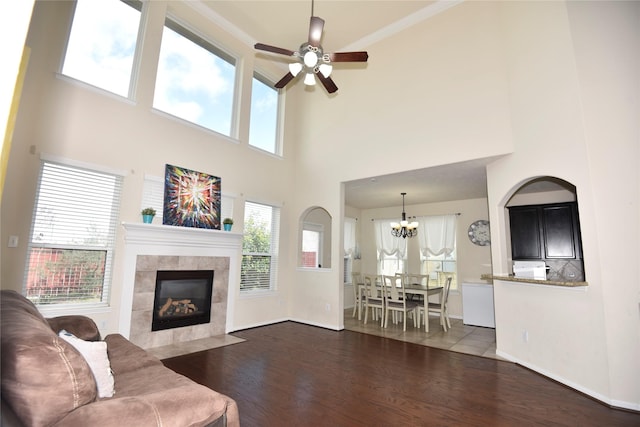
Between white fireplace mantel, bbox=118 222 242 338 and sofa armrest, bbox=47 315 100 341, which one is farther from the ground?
white fireplace mantel, bbox=118 222 242 338

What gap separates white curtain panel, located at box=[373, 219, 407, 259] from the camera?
7.97 m

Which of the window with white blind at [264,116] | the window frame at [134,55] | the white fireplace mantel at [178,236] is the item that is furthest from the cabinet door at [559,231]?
the window frame at [134,55]

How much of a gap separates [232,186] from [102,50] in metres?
2.52

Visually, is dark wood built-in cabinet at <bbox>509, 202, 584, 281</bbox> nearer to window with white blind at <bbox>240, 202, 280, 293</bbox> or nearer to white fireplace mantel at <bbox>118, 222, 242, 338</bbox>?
window with white blind at <bbox>240, 202, 280, 293</bbox>

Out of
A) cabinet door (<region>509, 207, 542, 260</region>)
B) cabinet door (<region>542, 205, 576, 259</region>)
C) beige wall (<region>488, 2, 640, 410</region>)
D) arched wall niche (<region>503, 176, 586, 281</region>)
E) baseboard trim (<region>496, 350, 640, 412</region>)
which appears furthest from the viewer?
cabinet door (<region>509, 207, 542, 260</region>)

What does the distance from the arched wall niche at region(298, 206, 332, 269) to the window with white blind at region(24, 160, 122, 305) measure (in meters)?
4.12

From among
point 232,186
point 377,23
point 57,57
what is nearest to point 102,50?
point 57,57

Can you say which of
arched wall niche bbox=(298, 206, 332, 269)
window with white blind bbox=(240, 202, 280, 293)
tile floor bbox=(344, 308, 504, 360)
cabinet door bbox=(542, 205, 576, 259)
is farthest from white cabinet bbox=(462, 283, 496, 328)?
window with white blind bbox=(240, 202, 280, 293)

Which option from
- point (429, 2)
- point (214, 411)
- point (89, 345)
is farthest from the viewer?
point (429, 2)

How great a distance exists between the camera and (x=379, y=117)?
17.9ft

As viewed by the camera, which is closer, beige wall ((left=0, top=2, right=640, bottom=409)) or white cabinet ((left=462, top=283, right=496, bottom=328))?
beige wall ((left=0, top=2, right=640, bottom=409))

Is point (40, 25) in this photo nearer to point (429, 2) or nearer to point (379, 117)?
point (379, 117)

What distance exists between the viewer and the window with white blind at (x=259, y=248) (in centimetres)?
554

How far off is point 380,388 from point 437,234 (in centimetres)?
512
